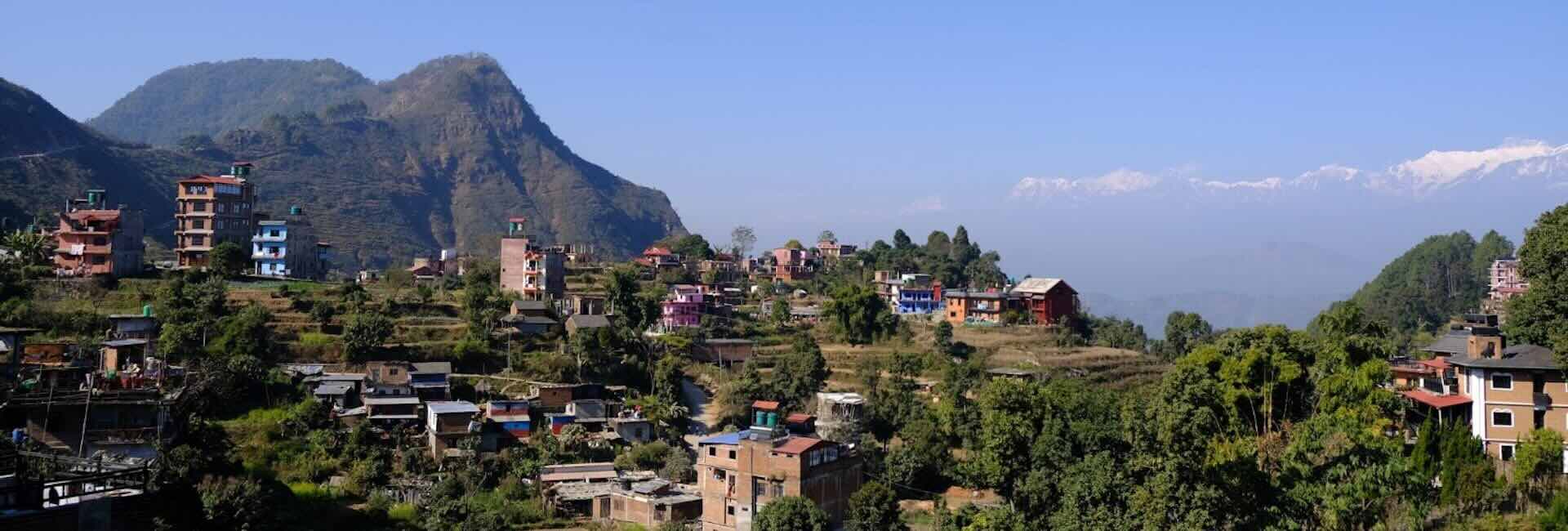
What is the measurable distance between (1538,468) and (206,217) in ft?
132

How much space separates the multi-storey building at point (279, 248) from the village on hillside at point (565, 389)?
0.11 m

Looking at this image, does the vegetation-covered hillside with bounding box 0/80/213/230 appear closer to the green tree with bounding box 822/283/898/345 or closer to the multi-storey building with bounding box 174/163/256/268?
the multi-storey building with bounding box 174/163/256/268

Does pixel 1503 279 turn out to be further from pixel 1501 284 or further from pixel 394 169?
pixel 394 169

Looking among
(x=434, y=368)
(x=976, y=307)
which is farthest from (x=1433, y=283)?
(x=434, y=368)

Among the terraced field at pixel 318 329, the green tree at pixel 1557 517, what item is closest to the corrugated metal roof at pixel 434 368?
the terraced field at pixel 318 329

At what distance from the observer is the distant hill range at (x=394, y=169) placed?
83938 mm

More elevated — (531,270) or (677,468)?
(531,270)

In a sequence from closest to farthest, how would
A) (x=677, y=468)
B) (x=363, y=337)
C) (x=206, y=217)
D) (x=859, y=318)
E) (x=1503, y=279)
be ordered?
(x=677, y=468) < (x=363, y=337) < (x=206, y=217) < (x=859, y=318) < (x=1503, y=279)

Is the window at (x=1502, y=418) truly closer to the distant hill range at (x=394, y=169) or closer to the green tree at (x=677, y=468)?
the green tree at (x=677, y=468)

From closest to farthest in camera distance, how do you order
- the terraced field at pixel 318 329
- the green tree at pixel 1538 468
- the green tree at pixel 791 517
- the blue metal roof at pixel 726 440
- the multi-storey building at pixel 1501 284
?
1. the green tree at pixel 1538 468
2. the green tree at pixel 791 517
3. the blue metal roof at pixel 726 440
4. the terraced field at pixel 318 329
5. the multi-storey building at pixel 1501 284

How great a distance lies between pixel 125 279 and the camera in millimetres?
38219

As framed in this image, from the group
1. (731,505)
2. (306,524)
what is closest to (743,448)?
(731,505)

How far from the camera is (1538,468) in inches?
878

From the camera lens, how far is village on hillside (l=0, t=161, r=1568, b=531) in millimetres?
23578
